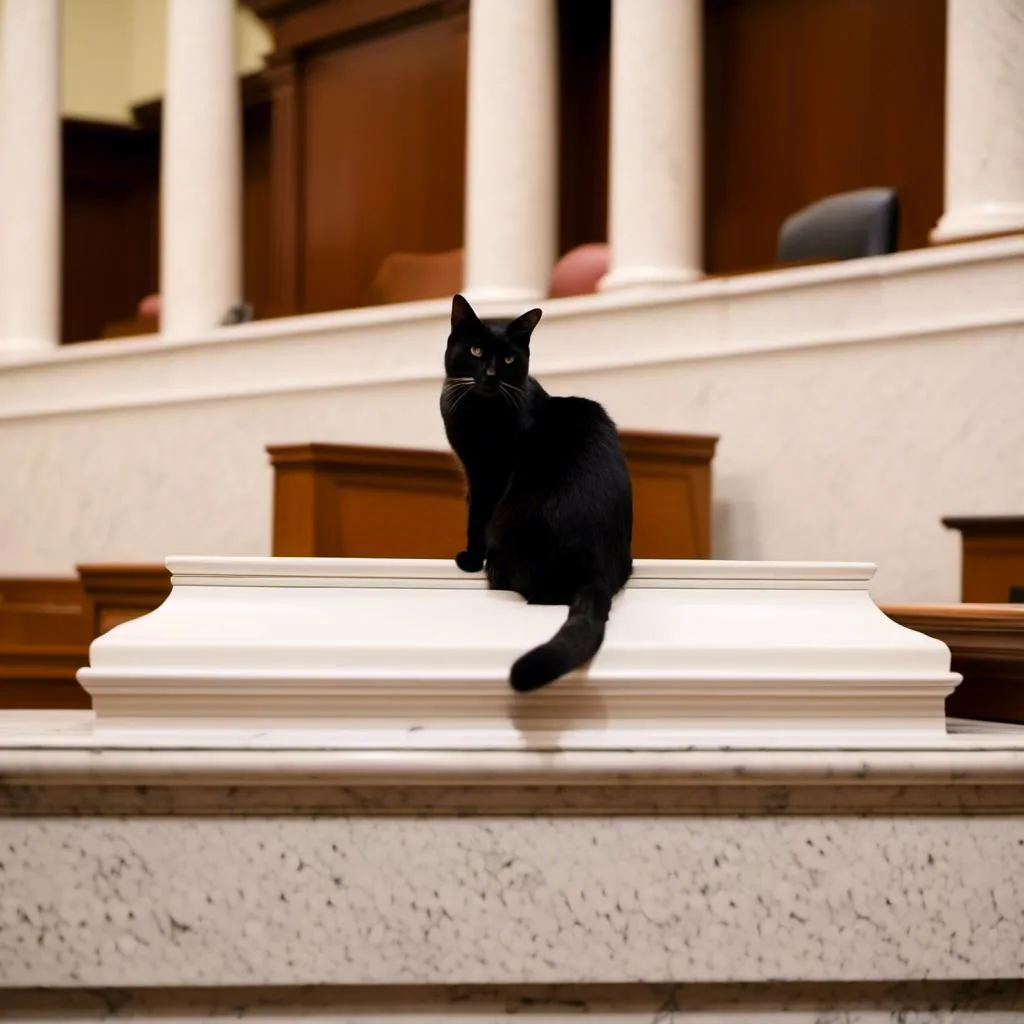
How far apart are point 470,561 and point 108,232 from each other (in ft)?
27.3

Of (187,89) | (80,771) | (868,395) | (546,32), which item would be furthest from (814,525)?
(187,89)

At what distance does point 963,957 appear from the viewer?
4.89 ft

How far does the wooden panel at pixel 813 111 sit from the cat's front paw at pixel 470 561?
4566 millimetres

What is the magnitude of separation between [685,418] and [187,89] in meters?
3.17

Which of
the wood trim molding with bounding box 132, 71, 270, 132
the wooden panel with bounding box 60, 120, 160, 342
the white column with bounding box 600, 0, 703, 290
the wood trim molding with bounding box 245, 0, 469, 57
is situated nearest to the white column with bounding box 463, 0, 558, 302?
the white column with bounding box 600, 0, 703, 290

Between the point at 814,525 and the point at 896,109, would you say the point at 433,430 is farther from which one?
the point at 896,109

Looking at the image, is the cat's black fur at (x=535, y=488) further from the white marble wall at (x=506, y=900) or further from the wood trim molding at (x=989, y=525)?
the wood trim molding at (x=989, y=525)

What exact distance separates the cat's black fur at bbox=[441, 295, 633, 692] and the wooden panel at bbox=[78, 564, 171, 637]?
6.77 feet

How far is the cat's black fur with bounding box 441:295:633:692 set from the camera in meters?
1.65

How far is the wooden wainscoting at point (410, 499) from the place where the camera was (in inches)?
144

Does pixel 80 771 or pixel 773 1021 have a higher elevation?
pixel 80 771

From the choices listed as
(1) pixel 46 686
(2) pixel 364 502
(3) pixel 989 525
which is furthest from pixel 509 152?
(1) pixel 46 686

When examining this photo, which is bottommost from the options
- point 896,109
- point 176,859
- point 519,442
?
point 176,859

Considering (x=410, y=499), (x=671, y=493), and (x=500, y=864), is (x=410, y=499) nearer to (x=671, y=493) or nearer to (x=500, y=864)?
(x=671, y=493)
